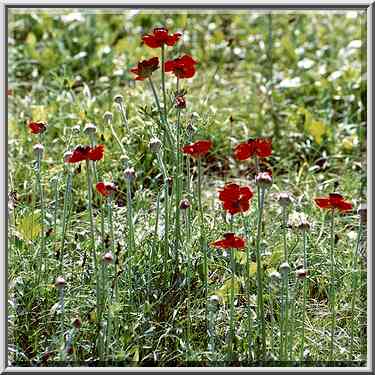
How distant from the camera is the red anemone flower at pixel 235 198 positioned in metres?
1.89

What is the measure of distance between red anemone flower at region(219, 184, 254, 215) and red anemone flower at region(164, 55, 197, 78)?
351 millimetres

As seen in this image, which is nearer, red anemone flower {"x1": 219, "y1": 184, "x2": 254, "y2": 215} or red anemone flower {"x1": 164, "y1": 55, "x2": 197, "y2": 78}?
red anemone flower {"x1": 219, "y1": 184, "x2": 254, "y2": 215}

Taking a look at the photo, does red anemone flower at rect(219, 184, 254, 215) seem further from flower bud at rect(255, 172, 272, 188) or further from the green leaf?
the green leaf

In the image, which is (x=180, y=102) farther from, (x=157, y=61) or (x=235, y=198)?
(x=235, y=198)

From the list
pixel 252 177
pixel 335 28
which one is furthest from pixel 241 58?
pixel 252 177

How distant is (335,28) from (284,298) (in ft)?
7.19

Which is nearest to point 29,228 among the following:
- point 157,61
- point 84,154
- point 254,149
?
point 84,154

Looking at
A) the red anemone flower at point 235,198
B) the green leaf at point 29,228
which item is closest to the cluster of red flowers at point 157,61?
the red anemone flower at point 235,198

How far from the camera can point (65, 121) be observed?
307cm

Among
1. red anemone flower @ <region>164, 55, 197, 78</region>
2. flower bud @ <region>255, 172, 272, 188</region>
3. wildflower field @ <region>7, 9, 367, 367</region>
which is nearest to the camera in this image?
flower bud @ <region>255, 172, 272, 188</region>

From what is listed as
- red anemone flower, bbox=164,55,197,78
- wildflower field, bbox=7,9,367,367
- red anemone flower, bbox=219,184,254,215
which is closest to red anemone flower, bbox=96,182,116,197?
wildflower field, bbox=7,9,367,367

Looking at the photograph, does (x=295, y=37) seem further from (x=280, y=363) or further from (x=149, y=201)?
(x=280, y=363)

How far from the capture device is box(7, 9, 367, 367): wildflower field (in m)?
1.99

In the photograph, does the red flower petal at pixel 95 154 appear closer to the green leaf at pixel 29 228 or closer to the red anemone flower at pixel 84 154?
the red anemone flower at pixel 84 154
